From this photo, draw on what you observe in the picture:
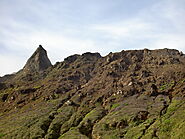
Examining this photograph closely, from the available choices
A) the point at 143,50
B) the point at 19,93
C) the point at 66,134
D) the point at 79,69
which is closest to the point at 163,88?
the point at 66,134

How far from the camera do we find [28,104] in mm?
132375

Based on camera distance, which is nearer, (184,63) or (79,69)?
(184,63)

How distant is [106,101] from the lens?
113312 millimetres

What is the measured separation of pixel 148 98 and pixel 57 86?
219 ft

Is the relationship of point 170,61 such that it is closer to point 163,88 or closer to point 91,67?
point 163,88

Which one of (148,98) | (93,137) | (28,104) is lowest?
(93,137)

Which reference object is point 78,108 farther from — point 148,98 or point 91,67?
point 91,67

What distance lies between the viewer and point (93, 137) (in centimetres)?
8144

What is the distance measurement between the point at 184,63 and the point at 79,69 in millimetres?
76722

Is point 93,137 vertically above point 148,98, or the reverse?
point 148,98

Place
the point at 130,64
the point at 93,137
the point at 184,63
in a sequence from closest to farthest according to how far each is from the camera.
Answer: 1. the point at 93,137
2. the point at 184,63
3. the point at 130,64

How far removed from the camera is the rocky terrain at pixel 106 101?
265ft

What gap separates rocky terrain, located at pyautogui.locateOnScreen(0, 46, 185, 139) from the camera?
8088 cm

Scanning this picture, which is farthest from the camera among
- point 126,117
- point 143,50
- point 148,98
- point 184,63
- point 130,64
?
point 143,50
